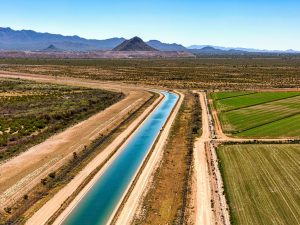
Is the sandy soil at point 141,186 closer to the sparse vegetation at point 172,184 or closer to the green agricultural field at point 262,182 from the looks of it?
the sparse vegetation at point 172,184

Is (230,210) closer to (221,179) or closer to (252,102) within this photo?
(221,179)

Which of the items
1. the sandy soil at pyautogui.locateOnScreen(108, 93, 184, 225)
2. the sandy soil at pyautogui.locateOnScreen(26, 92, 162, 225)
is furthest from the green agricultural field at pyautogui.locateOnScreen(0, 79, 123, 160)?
the sandy soil at pyautogui.locateOnScreen(108, 93, 184, 225)

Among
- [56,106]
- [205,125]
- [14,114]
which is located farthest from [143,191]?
[56,106]

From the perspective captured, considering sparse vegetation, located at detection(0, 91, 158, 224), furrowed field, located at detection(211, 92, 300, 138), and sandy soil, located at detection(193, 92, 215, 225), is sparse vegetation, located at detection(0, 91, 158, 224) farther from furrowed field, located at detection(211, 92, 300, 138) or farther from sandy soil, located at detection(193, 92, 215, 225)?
furrowed field, located at detection(211, 92, 300, 138)

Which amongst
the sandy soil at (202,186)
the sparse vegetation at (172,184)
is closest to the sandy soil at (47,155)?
the sparse vegetation at (172,184)

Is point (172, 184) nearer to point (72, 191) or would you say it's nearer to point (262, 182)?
point (262, 182)

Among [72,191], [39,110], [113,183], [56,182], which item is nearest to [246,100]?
[39,110]
